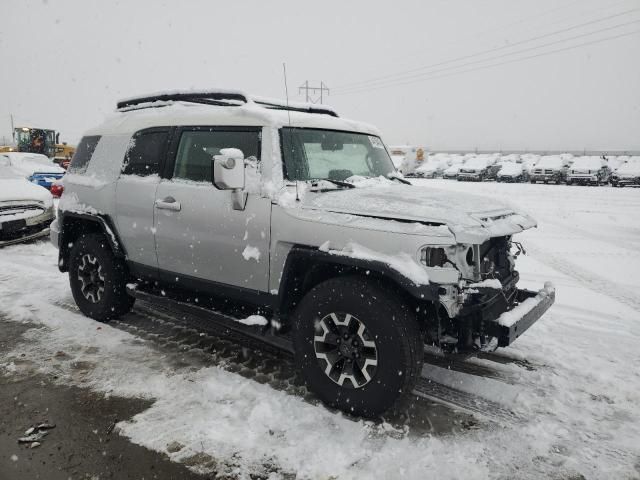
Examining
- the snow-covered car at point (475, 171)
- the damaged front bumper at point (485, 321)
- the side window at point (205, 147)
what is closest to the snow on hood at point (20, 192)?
the side window at point (205, 147)

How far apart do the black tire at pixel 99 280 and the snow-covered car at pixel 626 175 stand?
24730 millimetres

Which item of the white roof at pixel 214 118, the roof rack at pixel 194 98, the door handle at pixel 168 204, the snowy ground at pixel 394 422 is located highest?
the roof rack at pixel 194 98

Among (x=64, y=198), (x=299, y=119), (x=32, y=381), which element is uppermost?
(x=299, y=119)

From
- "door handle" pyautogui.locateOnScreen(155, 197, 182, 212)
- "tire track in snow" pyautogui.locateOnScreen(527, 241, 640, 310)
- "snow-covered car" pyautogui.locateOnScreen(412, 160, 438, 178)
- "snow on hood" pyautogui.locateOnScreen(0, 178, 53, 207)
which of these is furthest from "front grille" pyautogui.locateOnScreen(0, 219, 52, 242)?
"snow-covered car" pyautogui.locateOnScreen(412, 160, 438, 178)

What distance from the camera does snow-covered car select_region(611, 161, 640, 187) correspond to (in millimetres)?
22188

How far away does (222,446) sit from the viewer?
2773mm

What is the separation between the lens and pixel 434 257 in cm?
282

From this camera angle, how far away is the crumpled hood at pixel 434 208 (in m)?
2.78

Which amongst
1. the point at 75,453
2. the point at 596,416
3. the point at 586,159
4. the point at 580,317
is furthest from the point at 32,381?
the point at 586,159

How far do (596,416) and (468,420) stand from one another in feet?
3.01

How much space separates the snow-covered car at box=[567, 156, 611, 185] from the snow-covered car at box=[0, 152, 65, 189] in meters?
23.8

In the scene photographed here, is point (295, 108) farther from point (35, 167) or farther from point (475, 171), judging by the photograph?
point (475, 171)

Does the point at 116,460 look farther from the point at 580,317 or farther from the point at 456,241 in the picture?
the point at 580,317

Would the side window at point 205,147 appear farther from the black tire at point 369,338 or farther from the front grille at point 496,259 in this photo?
the front grille at point 496,259
